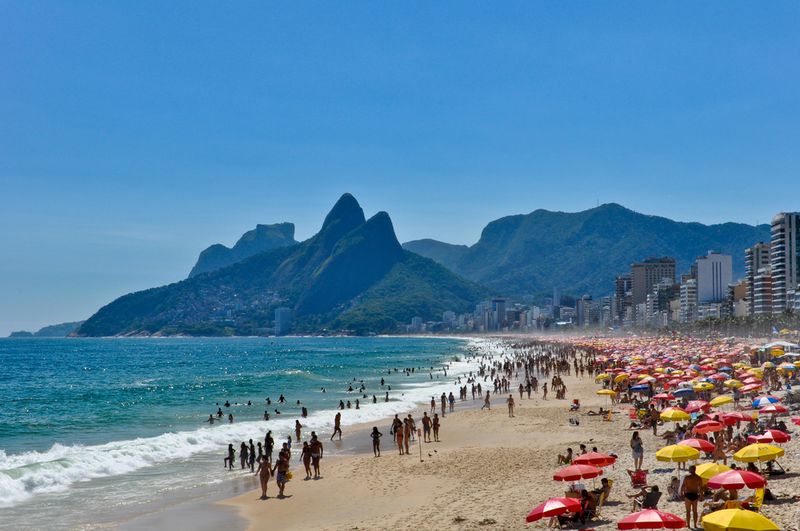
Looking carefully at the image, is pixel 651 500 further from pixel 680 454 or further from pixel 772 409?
pixel 772 409

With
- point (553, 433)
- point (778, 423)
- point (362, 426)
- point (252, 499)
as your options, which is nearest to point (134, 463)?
point (252, 499)

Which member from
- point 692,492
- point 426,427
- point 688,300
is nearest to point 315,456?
point 426,427

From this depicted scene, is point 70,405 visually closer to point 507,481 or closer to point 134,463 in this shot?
point 134,463

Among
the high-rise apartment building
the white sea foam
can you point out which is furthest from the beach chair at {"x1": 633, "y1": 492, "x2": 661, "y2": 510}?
the high-rise apartment building

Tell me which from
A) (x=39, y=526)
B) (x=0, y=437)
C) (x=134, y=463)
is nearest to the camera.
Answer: (x=39, y=526)

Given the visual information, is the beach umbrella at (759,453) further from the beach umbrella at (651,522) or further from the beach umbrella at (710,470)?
the beach umbrella at (651,522)

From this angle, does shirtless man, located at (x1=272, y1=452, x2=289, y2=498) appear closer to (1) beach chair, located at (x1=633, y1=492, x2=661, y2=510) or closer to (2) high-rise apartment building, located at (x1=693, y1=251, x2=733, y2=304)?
(1) beach chair, located at (x1=633, y1=492, x2=661, y2=510)

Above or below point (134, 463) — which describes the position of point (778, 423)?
above
